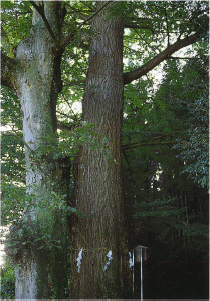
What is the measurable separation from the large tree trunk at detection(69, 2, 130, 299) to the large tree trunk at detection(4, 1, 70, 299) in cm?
22

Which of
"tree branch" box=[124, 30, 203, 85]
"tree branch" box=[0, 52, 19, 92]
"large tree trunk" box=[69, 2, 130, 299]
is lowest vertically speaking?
"large tree trunk" box=[69, 2, 130, 299]

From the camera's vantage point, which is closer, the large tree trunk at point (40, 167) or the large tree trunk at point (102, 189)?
the large tree trunk at point (40, 167)

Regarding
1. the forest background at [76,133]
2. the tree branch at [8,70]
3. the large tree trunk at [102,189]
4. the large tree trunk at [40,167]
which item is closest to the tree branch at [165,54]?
the forest background at [76,133]

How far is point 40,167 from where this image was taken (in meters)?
3.29

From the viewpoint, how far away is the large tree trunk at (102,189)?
321 cm

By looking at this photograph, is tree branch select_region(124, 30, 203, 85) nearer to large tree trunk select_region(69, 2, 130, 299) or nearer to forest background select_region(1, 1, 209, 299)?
forest background select_region(1, 1, 209, 299)

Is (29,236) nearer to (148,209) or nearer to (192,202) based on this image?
(148,209)

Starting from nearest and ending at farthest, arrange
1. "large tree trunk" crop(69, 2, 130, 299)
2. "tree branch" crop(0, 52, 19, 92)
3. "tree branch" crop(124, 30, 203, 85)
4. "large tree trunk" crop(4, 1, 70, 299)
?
"large tree trunk" crop(4, 1, 70, 299) → "large tree trunk" crop(69, 2, 130, 299) → "tree branch" crop(0, 52, 19, 92) → "tree branch" crop(124, 30, 203, 85)

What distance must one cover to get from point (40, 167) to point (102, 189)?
2.66 feet

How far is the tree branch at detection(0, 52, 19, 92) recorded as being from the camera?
11.9ft

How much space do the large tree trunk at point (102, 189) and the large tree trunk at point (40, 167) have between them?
220 mm

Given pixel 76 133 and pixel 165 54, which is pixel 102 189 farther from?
pixel 165 54

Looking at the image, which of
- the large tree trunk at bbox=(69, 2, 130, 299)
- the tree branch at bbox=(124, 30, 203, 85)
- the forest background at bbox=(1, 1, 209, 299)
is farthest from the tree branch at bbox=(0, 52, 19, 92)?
the tree branch at bbox=(124, 30, 203, 85)

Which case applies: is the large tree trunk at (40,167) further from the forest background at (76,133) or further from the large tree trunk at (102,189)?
the large tree trunk at (102,189)
